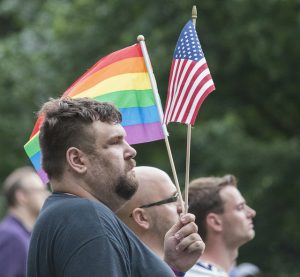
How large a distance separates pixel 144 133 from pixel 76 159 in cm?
111

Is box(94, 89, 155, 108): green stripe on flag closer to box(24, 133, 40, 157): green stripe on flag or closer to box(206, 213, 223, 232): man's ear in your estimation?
box(24, 133, 40, 157): green stripe on flag

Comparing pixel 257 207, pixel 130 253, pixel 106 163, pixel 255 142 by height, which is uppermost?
pixel 106 163

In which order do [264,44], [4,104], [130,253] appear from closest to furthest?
[130,253] → [264,44] → [4,104]

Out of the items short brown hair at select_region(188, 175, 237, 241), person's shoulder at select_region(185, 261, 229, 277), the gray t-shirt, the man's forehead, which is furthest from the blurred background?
the gray t-shirt

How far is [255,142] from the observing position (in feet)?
49.6

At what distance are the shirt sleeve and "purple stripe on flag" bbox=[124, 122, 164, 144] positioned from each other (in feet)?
4.61

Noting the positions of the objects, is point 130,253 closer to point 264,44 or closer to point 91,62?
point 264,44

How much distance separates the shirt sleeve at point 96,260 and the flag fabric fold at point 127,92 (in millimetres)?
1419

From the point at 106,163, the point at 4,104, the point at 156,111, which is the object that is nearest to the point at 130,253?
the point at 106,163

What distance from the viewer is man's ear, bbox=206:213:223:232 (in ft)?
22.2

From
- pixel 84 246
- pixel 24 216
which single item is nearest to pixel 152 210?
pixel 84 246

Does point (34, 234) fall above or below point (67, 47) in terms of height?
below

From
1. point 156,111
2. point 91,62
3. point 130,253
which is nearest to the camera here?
point 130,253

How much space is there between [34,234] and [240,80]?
11.9m
